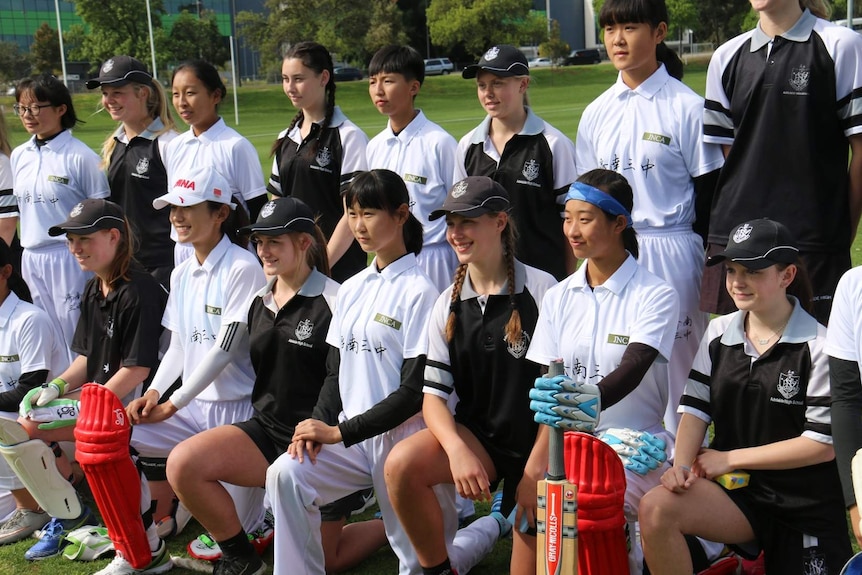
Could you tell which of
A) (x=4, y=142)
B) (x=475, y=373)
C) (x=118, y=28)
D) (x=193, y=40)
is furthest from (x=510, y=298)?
(x=193, y=40)

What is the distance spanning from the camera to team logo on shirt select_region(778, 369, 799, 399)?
357 centimetres

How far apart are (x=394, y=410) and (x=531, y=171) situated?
1.61m

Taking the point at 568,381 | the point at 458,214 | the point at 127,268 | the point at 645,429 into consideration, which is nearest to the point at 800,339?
the point at 645,429

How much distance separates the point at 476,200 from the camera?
13.5 ft

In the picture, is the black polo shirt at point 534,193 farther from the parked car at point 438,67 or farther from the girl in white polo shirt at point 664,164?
the parked car at point 438,67

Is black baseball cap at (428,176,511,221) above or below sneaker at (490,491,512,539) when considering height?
above

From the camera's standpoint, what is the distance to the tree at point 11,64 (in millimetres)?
56125

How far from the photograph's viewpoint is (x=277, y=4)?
210 ft

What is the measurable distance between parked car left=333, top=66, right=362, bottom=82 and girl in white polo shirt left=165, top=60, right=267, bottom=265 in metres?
50.4

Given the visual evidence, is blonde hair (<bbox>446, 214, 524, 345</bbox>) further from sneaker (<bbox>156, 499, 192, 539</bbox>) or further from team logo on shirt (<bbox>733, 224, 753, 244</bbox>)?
sneaker (<bbox>156, 499, 192, 539</bbox>)

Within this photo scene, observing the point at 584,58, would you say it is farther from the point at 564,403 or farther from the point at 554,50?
the point at 564,403

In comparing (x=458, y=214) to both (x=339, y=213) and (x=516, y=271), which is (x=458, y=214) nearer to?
(x=516, y=271)

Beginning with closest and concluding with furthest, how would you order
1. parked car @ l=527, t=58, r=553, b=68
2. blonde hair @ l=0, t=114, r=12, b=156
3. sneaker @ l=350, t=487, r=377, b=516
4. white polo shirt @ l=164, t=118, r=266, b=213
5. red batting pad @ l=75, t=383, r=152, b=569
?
red batting pad @ l=75, t=383, r=152, b=569, sneaker @ l=350, t=487, r=377, b=516, white polo shirt @ l=164, t=118, r=266, b=213, blonde hair @ l=0, t=114, r=12, b=156, parked car @ l=527, t=58, r=553, b=68

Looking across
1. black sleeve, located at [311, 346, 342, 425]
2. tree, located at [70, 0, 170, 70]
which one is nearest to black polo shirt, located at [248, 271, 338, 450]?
black sleeve, located at [311, 346, 342, 425]
